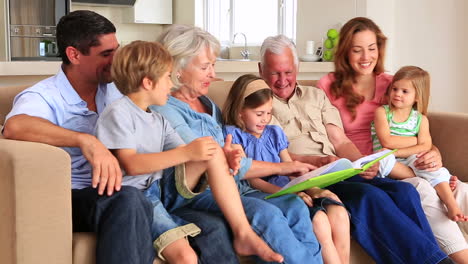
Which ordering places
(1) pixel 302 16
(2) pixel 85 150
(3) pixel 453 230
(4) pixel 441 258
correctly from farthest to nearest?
(1) pixel 302 16 < (3) pixel 453 230 < (4) pixel 441 258 < (2) pixel 85 150

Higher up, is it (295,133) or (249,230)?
(295,133)

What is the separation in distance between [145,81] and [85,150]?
310mm


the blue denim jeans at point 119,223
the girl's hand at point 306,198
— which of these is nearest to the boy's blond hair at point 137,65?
the blue denim jeans at point 119,223

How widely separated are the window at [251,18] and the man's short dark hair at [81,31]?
4.18 meters

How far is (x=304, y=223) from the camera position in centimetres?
215

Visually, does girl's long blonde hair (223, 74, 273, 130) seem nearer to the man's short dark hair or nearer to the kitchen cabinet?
the man's short dark hair

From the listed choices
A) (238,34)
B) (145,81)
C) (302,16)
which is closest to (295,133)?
(145,81)

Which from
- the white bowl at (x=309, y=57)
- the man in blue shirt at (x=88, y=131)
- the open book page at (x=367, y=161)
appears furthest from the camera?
the white bowl at (x=309, y=57)

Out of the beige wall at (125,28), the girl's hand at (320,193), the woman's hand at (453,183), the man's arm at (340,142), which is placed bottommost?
the woman's hand at (453,183)

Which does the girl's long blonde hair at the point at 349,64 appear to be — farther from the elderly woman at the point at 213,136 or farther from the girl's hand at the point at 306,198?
the girl's hand at the point at 306,198

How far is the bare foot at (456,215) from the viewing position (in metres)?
2.43

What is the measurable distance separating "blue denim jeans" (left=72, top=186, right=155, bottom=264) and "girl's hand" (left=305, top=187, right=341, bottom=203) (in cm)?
67

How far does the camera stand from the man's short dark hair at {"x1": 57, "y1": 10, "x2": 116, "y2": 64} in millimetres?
2316

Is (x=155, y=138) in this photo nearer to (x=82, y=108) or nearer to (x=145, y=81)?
(x=145, y=81)
